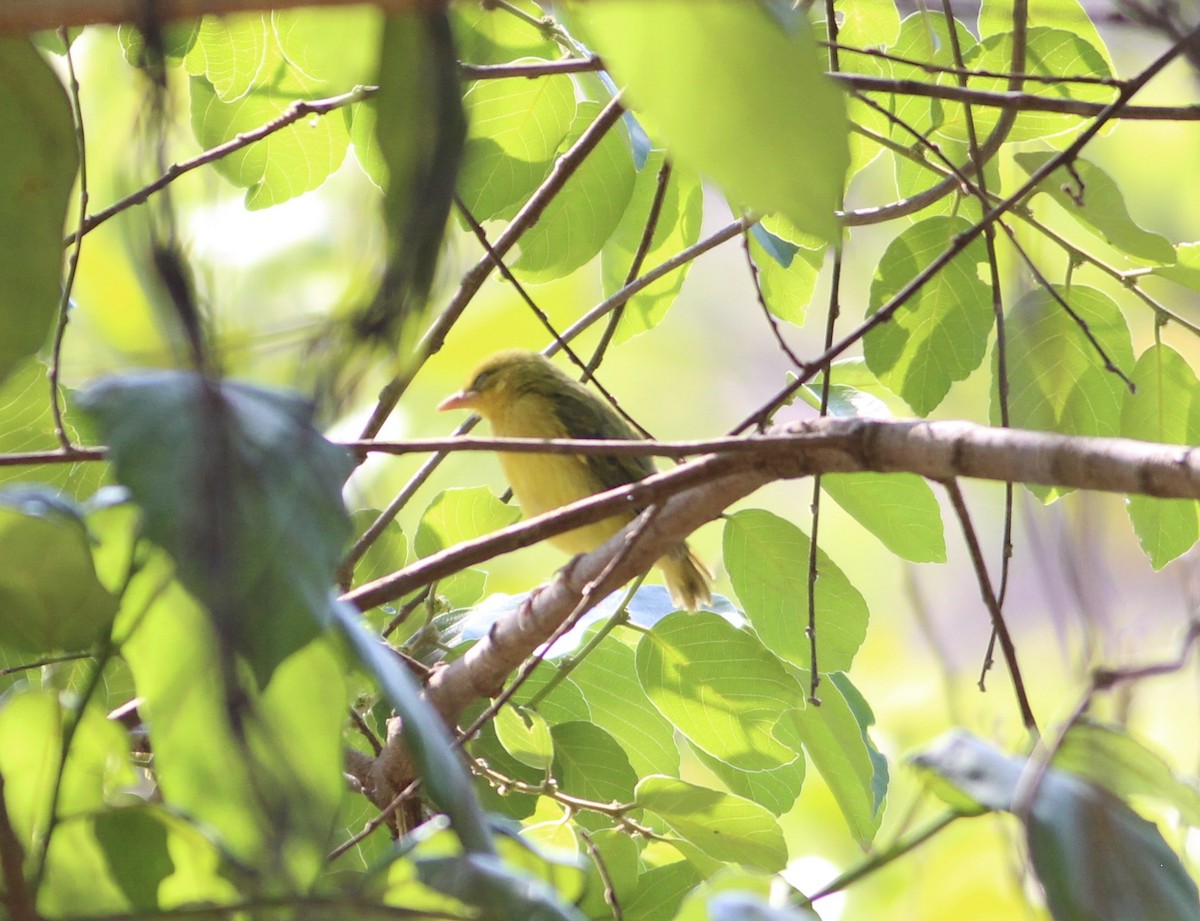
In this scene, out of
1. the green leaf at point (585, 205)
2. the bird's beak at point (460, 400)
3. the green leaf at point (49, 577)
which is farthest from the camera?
the bird's beak at point (460, 400)

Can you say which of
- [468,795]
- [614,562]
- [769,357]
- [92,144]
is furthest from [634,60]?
[769,357]

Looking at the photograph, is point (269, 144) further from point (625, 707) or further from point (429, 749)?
point (429, 749)

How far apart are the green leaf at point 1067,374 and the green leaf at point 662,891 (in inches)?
31.6

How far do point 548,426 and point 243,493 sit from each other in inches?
160

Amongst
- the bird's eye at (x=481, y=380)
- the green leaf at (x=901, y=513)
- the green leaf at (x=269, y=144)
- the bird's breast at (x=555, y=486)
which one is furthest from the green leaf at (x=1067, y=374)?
the bird's eye at (x=481, y=380)

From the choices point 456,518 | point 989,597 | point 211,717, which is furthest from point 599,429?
point 211,717

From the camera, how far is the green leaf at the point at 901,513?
6.63 ft

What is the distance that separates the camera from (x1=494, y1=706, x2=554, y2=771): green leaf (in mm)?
1676

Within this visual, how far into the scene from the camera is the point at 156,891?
0.89 metres

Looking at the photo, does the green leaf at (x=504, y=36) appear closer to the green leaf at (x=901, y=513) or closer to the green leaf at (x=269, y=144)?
the green leaf at (x=269, y=144)

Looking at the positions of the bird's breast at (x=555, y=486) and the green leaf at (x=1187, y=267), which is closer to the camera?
the green leaf at (x=1187, y=267)

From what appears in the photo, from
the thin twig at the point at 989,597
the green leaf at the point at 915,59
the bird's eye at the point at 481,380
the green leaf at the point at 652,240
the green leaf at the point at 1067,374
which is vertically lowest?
the thin twig at the point at 989,597

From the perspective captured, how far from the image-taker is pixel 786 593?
6.57 ft

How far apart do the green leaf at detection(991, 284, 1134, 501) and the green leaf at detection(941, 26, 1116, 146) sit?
277 millimetres
